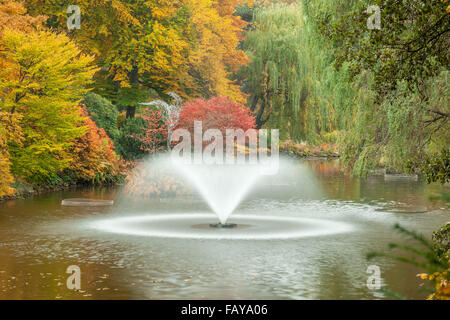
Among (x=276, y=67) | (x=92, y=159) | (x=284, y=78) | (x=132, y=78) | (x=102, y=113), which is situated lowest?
(x=92, y=159)

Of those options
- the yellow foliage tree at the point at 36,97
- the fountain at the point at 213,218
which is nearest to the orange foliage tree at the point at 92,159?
the yellow foliage tree at the point at 36,97

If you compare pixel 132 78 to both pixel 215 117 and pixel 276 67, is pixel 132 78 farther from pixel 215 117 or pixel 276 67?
pixel 276 67

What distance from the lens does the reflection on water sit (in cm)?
1027

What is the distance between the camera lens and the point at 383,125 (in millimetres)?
20859

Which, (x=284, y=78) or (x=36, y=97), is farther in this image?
(x=284, y=78)

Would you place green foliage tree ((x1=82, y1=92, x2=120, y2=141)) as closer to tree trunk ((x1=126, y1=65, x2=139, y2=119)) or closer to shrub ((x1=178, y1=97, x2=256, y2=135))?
shrub ((x1=178, y1=97, x2=256, y2=135))

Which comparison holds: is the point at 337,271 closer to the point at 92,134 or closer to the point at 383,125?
the point at 383,125

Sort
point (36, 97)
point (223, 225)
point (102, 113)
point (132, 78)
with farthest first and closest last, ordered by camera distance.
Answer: point (132, 78) < point (102, 113) < point (36, 97) < point (223, 225)

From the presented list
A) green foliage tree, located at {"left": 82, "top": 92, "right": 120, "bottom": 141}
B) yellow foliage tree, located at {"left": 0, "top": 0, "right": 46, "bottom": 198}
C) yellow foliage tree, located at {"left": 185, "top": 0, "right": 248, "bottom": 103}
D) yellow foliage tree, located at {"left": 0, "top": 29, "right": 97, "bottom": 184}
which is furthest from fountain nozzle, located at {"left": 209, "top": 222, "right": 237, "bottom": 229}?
yellow foliage tree, located at {"left": 185, "top": 0, "right": 248, "bottom": 103}

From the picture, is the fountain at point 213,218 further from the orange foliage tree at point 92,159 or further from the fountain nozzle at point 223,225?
the orange foliage tree at point 92,159

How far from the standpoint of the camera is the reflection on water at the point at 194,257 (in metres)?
10.3

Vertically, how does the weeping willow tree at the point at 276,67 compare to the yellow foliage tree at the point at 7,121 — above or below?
above

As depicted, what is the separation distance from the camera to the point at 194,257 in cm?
1330

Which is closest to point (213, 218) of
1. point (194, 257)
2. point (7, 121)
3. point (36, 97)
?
point (194, 257)
